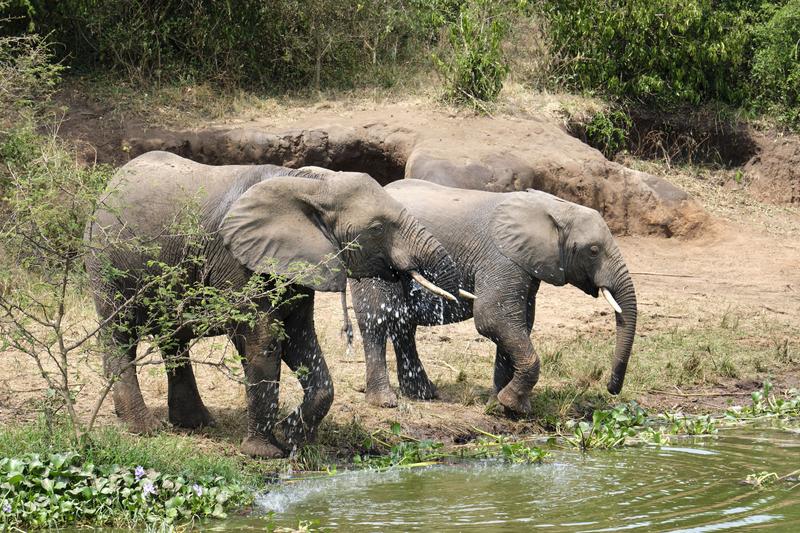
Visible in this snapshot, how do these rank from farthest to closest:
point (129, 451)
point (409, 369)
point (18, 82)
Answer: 1. point (18, 82)
2. point (409, 369)
3. point (129, 451)

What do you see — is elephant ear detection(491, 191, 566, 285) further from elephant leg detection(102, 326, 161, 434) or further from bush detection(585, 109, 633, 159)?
bush detection(585, 109, 633, 159)

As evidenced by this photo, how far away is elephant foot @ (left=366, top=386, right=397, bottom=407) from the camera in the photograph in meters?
9.38

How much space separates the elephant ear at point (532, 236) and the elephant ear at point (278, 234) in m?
2.42

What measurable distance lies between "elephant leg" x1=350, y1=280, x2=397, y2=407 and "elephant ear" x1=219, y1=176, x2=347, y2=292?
6.69 ft

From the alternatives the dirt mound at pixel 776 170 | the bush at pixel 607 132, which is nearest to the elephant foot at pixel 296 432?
the bush at pixel 607 132

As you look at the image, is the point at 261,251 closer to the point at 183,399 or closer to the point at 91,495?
the point at 183,399

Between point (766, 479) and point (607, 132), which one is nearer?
point (766, 479)

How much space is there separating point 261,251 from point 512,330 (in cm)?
270

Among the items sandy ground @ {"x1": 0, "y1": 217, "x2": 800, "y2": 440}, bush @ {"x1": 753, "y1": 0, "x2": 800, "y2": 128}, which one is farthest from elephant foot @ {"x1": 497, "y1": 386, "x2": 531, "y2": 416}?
bush @ {"x1": 753, "y1": 0, "x2": 800, "y2": 128}

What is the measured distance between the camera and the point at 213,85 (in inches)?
690

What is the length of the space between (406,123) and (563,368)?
20.8 ft

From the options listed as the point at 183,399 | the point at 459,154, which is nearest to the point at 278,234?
the point at 183,399

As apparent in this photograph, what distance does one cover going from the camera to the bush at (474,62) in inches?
667

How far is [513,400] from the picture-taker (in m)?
9.45
